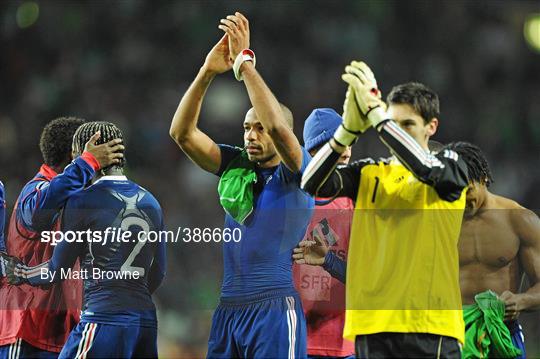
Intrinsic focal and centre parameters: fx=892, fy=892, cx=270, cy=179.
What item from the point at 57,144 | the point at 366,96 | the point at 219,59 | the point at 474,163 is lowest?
the point at 366,96

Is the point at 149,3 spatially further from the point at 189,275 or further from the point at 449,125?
the point at 189,275

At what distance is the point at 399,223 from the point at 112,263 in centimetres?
168

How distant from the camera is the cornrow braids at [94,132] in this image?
495 cm

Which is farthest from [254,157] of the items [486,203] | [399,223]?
[486,203]

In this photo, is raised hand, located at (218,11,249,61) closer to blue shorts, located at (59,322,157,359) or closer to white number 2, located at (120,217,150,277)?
white number 2, located at (120,217,150,277)

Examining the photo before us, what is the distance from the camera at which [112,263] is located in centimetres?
475

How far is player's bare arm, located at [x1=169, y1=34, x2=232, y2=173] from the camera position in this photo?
14.6ft

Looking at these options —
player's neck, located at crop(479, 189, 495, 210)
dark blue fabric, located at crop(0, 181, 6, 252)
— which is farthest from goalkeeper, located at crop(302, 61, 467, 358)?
dark blue fabric, located at crop(0, 181, 6, 252)

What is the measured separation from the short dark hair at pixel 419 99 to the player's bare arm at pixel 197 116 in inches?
39.5

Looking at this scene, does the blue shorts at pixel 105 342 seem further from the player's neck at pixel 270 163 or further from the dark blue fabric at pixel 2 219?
the player's neck at pixel 270 163

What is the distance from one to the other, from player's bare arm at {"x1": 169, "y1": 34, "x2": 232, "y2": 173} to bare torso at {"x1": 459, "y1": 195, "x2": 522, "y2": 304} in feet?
5.13

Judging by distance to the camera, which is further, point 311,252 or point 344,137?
point 311,252

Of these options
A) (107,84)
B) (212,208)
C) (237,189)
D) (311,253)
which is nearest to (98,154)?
(237,189)

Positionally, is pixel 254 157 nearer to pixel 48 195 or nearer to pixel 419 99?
pixel 419 99
